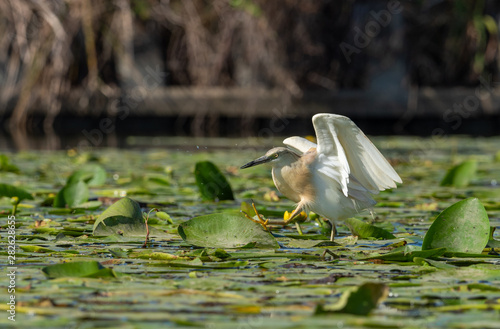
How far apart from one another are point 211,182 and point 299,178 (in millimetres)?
1075

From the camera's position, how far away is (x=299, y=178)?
3.22m

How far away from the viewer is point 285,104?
9742 millimetres

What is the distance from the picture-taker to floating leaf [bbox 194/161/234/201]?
4141 mm

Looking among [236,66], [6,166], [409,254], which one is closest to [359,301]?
[409,254]

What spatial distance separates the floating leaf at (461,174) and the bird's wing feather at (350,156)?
151 cm

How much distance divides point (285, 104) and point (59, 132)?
3011 millimetres

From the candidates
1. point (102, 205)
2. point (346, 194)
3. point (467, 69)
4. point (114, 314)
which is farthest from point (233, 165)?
point (467, 69)

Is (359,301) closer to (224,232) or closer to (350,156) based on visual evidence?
(224,232)

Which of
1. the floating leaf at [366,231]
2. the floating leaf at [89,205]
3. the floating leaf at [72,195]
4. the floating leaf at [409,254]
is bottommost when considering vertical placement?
the floating leaf at [409,254]

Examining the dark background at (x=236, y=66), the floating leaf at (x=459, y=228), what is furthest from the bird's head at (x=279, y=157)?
the dark background at (x=236, y=66)

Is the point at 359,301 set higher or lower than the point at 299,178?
lower

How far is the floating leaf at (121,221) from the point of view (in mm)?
3113

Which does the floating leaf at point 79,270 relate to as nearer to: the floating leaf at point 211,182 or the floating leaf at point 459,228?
the floating leaf at point 459,228

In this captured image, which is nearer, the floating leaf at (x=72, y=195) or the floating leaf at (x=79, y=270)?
the floating leaf at (x=79, y=270)
